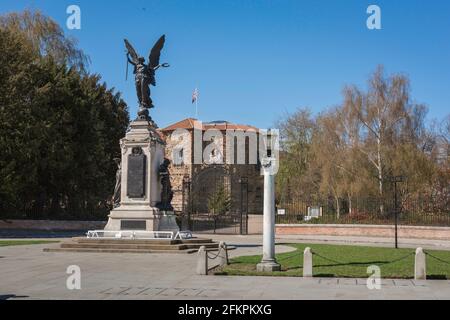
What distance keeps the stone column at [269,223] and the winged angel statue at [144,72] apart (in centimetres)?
1076

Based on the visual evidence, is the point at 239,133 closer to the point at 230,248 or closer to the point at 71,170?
the point at 71,170

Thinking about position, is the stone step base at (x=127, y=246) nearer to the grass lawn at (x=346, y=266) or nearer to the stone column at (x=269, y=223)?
the grass lawn at (x=346, y=266)

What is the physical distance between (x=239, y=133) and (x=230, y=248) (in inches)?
2101

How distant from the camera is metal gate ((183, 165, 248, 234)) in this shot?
4097cm

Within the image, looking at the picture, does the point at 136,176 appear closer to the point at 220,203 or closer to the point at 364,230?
the point at 364,230

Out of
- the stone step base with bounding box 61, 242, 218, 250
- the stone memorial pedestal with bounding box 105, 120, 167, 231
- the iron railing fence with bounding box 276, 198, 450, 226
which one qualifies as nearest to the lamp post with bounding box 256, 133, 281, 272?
the stone step base with bounding box 61, 242, 218, 250

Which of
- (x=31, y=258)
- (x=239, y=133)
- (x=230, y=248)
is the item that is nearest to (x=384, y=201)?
(x=230, y=248)

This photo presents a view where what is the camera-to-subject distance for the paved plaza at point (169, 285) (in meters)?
10.7

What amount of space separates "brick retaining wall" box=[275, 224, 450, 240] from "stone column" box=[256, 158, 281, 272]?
67.4 ft

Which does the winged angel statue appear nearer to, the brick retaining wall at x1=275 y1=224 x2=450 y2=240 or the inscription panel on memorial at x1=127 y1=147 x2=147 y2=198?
the inscription panel on memorial at x1=127 y1=147 x2=147 y2=198

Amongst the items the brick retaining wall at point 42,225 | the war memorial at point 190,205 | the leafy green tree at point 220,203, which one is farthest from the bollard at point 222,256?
the leafy green tree at point 220,203

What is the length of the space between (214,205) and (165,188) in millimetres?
34267

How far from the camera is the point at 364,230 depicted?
35.1 metres
